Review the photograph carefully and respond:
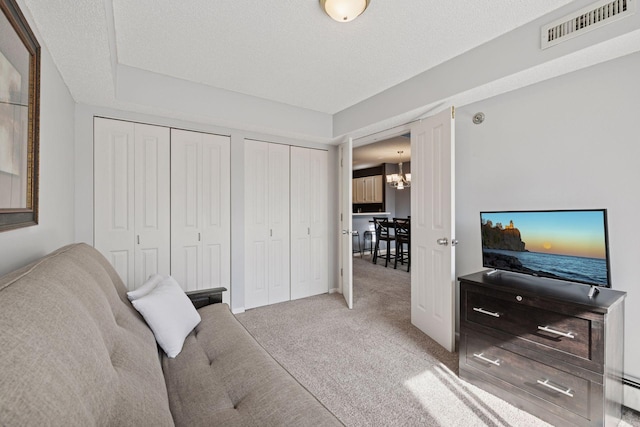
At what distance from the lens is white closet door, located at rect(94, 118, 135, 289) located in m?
2.62

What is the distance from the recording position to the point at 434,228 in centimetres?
265

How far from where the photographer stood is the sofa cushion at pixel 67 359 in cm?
48

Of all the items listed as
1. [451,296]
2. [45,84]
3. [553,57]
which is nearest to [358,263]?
[451,296]

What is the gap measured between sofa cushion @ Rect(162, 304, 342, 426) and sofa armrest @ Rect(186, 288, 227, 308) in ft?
1.77

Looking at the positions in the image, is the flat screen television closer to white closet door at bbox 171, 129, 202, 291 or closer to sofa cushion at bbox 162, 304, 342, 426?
sofa cushion at bbox 162, 304, 342, 426

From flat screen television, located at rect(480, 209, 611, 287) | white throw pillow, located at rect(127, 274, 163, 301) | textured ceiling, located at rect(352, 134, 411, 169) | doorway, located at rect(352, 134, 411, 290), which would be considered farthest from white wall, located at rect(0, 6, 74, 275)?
doorway, located at rect(352, 134, 411, 290)

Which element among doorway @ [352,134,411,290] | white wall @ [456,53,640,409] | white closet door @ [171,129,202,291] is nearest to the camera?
white wall @ [456,53,640,409]

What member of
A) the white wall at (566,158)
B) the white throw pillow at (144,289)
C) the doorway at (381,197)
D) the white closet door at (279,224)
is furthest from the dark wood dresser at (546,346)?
the doorway at (381,197)

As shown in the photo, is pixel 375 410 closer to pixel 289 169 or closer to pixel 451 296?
pixel 451 296

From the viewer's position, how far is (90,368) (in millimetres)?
700

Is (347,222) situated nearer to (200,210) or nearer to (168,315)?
(200,210)

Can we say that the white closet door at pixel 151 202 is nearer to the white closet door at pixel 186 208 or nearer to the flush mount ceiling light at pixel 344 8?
the white closet door at pixel 186 208

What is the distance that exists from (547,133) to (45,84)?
331 cm

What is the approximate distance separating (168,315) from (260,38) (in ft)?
6.55
